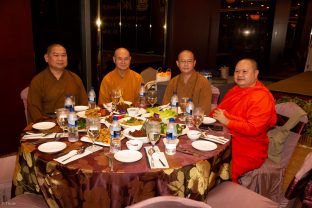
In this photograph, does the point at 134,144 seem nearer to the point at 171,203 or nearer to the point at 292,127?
the point at 171,203

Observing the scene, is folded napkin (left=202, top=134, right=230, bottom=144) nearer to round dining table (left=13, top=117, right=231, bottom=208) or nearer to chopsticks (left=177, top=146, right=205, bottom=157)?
round dining table (left=13, top=117, right=231, bottom=208)

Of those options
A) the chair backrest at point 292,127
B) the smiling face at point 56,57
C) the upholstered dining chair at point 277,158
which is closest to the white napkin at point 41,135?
the smiling face at point 56,57

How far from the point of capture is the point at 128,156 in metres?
1.69

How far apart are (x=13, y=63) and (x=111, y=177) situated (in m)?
2.52

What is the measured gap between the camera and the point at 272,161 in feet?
8.07

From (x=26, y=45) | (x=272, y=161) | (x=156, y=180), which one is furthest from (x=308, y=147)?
(x=26, y=45)

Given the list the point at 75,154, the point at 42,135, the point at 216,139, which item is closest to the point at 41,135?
the point at 42,135

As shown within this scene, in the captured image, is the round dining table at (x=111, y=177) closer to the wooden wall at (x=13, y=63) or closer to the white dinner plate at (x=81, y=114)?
the white dinner plate at (x=81, y=114)

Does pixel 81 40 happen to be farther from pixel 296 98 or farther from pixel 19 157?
pixel 296 98

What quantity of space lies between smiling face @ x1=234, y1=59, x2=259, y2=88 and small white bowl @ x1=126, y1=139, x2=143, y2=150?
3.99 ft

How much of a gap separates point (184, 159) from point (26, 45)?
2.72 m

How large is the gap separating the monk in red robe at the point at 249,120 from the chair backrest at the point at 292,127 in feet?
0.49

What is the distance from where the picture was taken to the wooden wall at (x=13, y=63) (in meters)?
3.24

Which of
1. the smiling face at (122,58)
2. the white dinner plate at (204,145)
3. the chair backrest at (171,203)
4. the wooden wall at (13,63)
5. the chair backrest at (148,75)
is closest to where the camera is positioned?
the chair backrest at (171,203)
